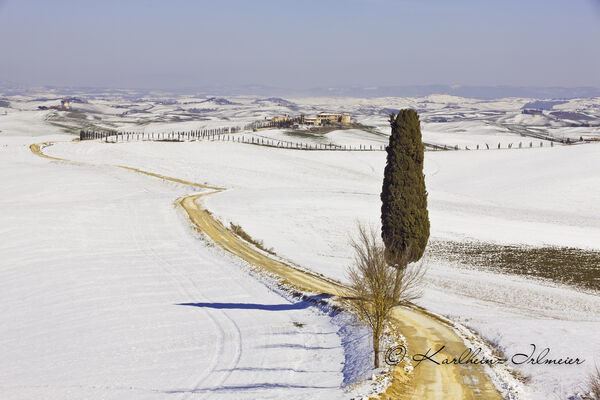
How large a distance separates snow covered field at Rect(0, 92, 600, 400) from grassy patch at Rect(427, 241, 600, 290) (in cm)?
180

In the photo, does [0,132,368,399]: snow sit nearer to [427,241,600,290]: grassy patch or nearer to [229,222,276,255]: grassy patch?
[229,222,276,255]: grassy patch

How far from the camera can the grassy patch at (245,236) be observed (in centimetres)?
4511

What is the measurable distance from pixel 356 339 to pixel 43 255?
1079 inches

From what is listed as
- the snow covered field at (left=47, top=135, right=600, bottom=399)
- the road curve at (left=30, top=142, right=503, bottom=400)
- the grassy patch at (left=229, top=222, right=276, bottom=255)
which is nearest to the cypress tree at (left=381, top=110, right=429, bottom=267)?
the snow covered field at (left=47, top=135, right=600, bottom=399)

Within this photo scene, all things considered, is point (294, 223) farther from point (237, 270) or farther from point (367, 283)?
point (367, 283)

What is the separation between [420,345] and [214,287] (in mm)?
15032

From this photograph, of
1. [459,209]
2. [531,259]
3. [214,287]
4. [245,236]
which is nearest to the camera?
[214,287]

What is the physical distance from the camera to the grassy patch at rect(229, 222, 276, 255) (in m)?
45.1

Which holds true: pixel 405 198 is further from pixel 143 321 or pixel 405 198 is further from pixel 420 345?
pixel 143 321

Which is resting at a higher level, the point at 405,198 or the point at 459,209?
the point at 405,198

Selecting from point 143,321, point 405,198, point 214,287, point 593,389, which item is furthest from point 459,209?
point 593,389

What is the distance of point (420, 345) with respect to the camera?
925 inches

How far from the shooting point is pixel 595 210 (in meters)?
66.6

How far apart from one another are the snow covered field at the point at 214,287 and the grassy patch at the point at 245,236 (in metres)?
0.96
